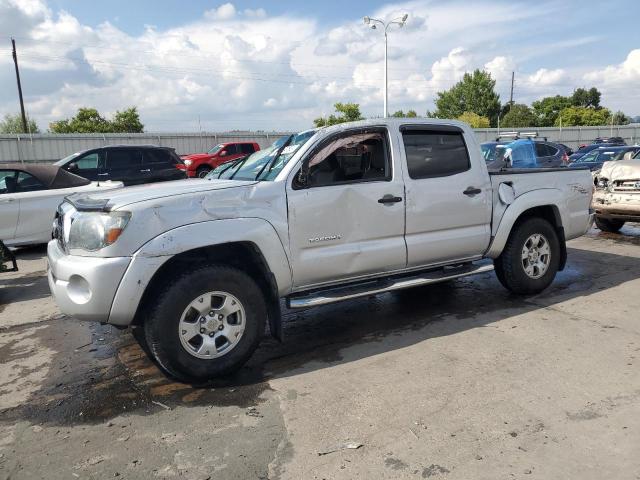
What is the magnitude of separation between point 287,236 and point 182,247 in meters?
0.83

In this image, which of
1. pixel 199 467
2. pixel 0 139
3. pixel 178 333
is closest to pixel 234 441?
pixel 199 467

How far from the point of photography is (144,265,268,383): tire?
3670 millimetres

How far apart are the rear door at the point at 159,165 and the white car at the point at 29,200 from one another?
5904mm

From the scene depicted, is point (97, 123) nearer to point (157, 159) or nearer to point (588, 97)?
point (157, 159)

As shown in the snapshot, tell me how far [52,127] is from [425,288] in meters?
51.1

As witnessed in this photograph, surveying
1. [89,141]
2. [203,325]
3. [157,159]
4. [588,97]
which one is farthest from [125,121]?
[588,97]

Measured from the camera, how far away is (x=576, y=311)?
17.1 feet

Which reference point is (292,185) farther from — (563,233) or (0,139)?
(0,139)

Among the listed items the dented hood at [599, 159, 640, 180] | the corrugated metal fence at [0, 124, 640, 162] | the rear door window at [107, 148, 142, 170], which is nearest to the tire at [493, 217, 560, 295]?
the dented hood at [599, 159, 640, 180]

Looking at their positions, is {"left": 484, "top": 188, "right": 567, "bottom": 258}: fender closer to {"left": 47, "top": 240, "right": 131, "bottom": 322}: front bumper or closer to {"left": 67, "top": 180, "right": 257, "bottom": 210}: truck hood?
{"left": 67, "top": 180, "right": 257, "bottom": 210}: truck hood

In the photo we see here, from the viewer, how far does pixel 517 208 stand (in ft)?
17.6

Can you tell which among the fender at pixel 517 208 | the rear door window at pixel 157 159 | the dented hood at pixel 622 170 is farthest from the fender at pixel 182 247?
the rear door window at pixel 157 159

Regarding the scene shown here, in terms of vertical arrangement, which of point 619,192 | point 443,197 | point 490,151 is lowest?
point 619,192

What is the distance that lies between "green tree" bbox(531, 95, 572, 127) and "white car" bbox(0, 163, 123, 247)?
3013 inches
